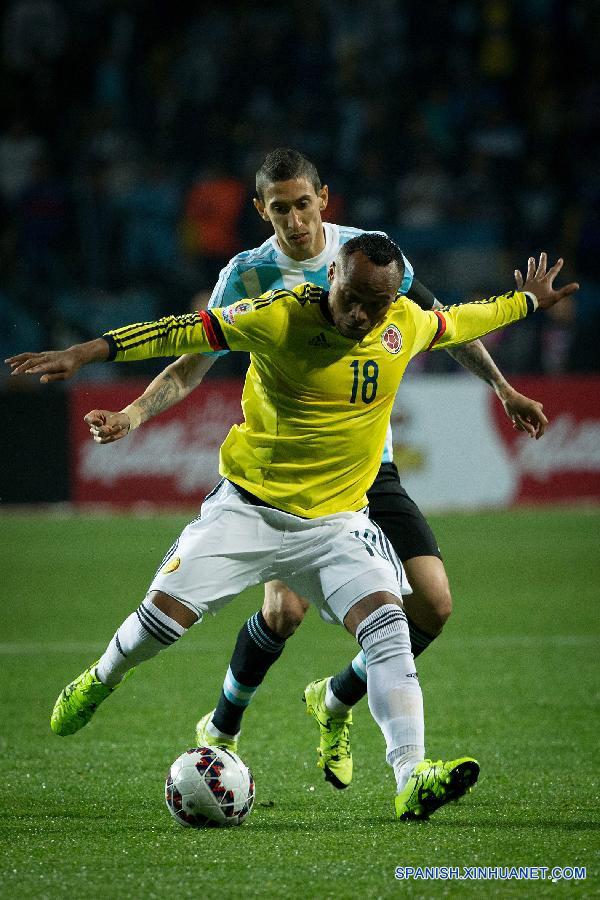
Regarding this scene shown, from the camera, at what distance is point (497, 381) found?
5.18 metres

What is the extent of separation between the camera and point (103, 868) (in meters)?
3.71

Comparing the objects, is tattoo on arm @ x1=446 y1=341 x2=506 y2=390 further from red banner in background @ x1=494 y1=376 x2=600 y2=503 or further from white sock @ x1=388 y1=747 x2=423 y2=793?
red banner in background @ x1=494 y1=376 x2=600 y2=503

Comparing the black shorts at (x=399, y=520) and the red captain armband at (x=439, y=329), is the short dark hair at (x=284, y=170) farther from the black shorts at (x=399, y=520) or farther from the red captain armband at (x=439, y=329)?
the black shorts at (x=399, y=520)

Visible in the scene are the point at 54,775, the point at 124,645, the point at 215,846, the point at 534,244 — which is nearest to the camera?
the point at 215,846

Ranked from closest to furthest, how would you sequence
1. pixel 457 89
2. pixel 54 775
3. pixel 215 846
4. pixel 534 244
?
pixel 215 846 < pixel 54 775 < pixel 534 244 < pixel 457 89

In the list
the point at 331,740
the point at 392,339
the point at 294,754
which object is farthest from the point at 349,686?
the point at 392,339

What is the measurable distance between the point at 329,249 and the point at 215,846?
7.64 ft

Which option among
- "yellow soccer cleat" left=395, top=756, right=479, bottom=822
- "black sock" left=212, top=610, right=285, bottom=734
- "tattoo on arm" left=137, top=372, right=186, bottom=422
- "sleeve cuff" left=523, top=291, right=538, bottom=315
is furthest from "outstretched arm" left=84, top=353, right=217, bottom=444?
"yellow soccer cleat" left=395, top=756, right=479, bottom=822

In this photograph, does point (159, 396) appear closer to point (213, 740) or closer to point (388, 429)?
point (388, 429)

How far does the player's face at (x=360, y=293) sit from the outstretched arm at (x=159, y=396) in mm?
760

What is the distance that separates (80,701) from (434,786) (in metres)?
1.36

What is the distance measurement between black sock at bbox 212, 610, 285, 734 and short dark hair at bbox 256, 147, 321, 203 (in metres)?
1.68

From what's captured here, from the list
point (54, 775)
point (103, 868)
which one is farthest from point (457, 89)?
point (103, 868)

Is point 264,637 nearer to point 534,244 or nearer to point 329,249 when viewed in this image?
point 329,249
